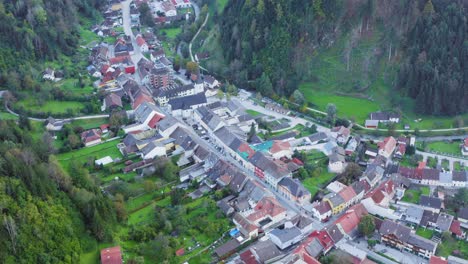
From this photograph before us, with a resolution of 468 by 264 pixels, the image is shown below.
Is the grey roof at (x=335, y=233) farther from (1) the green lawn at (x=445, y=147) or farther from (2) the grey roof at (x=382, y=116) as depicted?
(2) the grey roof at (x=382, y=116)

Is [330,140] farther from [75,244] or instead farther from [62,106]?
[62,106]

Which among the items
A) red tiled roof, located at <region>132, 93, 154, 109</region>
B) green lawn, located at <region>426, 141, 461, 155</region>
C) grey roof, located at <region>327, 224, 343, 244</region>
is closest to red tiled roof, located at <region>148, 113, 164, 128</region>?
red tiled roof, located at <region>132, 93, 154, 109</region>

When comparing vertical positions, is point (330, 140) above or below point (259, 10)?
below

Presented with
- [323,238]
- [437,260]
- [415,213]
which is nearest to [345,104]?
[415,213]

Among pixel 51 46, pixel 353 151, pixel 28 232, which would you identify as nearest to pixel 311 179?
pixel 353 151

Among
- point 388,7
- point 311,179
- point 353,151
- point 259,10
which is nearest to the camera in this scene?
point 311,179

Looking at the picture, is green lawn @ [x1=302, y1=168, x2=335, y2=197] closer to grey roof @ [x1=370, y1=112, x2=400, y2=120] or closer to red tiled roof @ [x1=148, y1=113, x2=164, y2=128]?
grey roof @ [x1=370, y1=112, x2=400, y2=120]
